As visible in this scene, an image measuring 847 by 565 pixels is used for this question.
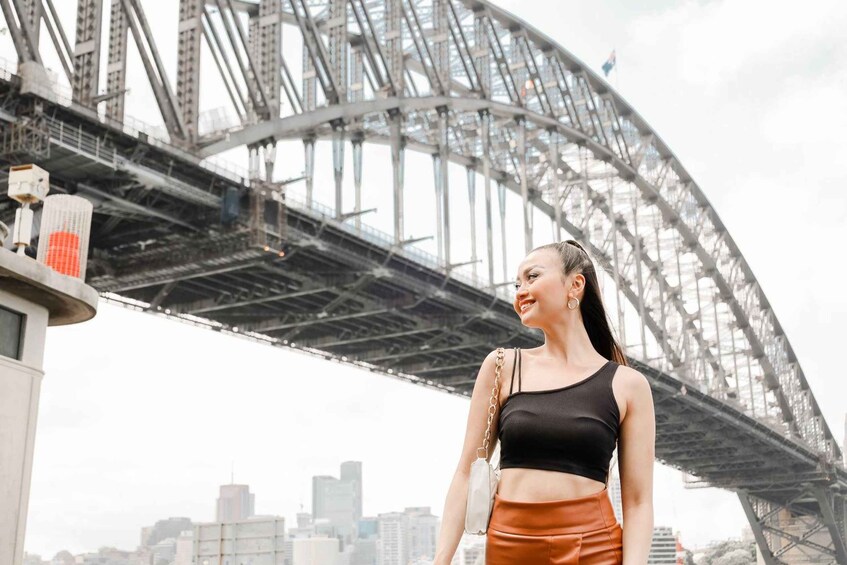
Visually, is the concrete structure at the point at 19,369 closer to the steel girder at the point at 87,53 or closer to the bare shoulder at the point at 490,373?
the bare shoulder at the point at 490,373

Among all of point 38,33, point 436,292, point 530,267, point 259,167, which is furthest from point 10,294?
point 436,292

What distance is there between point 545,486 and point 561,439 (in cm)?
13

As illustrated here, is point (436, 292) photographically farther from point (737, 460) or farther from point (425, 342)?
point (737, 460)

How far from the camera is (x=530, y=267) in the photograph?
10.9 feet

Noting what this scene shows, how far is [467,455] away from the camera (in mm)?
3227

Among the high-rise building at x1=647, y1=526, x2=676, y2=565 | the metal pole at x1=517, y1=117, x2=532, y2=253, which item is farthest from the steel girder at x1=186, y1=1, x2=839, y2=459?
the high-rise building at x1=647, y1=526, x2=676, y2=565

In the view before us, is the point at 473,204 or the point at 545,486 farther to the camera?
the point at 473,204

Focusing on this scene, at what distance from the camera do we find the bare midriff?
3062 mm

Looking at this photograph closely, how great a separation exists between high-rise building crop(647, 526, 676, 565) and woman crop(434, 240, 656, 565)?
115191mm

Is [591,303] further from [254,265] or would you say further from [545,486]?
[254,265]

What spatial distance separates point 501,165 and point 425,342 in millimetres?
11433

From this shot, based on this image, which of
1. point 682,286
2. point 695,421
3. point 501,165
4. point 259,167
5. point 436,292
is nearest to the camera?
point 259,167

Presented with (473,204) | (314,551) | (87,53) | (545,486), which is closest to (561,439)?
(545,486)

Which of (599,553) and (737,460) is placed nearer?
(599,553)
